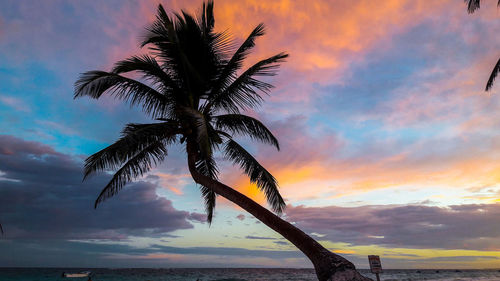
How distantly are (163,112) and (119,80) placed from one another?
5.20ft

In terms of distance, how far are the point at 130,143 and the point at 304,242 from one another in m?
5.34

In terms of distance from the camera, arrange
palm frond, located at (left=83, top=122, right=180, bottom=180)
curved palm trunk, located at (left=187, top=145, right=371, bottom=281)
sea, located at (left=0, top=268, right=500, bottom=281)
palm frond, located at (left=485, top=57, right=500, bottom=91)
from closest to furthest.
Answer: curved palm trunk, located at (left=187, top=145, right=371, bottom=281) → palm frond, located at (left=83, top=122, right=180, bottom=180) → palm frond, located at (left=485, top=57, right=500, bottom=91) → sea, located at (left=0, top=268, right=500, bottom=281)

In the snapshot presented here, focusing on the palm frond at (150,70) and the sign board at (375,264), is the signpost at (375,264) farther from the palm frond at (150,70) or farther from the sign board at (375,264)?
the palm frond at (150,70)

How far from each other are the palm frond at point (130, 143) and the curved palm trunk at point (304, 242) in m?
1.73

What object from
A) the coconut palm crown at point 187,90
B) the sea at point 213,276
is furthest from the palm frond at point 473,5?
the sea at point 213,276

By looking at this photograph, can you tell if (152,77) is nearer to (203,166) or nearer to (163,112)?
(163,112)

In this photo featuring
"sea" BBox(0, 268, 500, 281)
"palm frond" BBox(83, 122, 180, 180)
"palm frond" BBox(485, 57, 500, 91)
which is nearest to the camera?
"palm frond" BBox(83, 122, 180, 180)

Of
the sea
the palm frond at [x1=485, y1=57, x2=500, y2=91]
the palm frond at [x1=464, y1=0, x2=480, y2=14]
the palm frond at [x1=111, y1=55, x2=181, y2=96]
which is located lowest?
the sea

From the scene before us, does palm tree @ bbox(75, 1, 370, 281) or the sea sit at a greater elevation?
palm tree @ bbox(75, 1, 370, 281)

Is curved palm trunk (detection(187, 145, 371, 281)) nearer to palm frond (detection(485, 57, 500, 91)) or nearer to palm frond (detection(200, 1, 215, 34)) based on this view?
palm frond (detection(200, 1, 215, 34))

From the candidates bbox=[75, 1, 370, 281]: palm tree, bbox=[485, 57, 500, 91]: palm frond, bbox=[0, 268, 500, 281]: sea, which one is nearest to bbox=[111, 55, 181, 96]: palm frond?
bbox=[75, 1, 370, 281]: palm tree

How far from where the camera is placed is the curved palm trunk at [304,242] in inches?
243

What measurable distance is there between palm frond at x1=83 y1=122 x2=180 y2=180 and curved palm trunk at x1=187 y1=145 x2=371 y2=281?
5.67 feet

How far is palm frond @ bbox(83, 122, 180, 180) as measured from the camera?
28.1 feet
